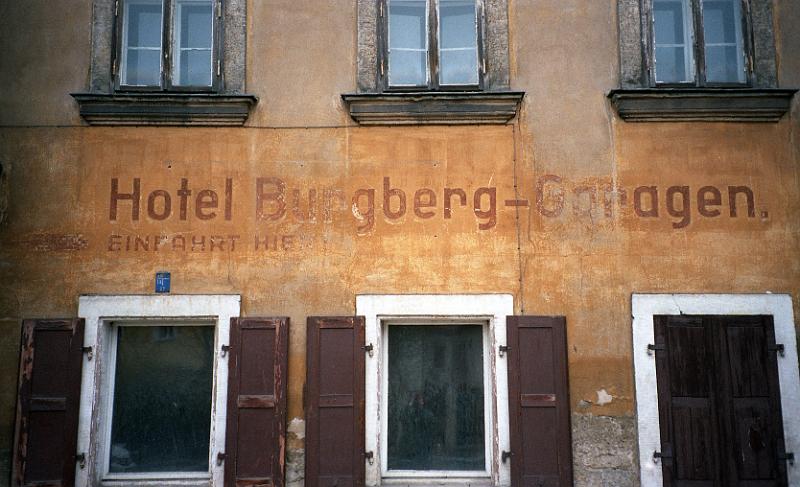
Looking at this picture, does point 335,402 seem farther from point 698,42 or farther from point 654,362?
point 698,42

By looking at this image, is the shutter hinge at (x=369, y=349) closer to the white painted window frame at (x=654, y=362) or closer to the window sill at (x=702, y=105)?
the white painted window frame at (x=654, y=362)

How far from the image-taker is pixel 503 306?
19.8 feet

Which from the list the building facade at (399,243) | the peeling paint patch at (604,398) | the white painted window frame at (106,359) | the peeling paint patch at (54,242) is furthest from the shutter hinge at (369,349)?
the peeling paint patch at (54,242)

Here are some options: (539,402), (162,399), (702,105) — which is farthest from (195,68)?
(702,105)

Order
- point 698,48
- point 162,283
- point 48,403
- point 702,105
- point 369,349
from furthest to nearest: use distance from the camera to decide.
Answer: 1. point 698,48
2. point 702,105
3. point 162,283
4. point 369,349
5. point 48,403

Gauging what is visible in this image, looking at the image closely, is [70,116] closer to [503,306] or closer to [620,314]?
[503,306]

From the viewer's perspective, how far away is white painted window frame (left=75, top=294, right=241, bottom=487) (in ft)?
19.4

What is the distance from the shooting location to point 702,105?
6211 mm

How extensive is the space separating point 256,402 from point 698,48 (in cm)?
483

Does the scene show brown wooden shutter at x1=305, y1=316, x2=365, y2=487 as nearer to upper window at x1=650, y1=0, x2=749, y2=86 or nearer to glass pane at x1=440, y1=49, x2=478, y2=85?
glass pane at x1=440, y1=49, x2=478, y2=85

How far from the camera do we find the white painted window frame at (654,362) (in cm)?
581

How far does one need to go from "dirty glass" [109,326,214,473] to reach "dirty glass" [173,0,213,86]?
2.20 meters

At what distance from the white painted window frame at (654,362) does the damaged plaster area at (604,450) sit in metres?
0.09

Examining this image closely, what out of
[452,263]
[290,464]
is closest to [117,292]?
[290,464]
